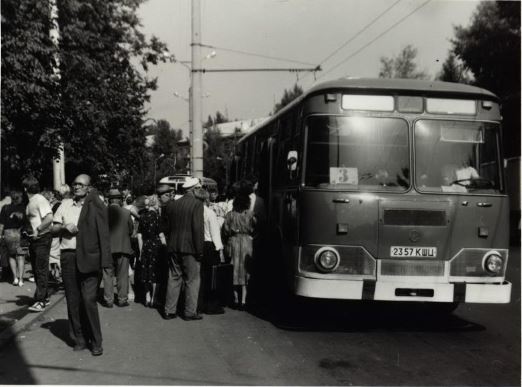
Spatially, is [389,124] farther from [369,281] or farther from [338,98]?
[369,281]

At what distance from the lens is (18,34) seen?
10375 millimetres

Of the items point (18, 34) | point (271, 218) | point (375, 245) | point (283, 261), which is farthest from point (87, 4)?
point (375, 245)

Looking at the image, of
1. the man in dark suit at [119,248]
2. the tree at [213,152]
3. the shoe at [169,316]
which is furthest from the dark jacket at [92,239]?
the tree at [213,152]

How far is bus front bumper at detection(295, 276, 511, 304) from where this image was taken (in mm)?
7543

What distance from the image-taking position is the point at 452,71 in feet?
126

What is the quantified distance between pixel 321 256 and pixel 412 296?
1.13 m

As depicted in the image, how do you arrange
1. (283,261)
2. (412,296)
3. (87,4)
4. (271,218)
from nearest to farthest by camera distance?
(412,296), (283,261), (271,218), (87,4)

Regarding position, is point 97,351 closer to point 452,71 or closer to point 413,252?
point 413,252

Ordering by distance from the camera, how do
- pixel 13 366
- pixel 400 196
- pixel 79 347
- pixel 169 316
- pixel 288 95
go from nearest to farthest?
pixel 13 366 → pixel 79 347 → pixel 400 196 → pixel 169 316 → pixel 288 95

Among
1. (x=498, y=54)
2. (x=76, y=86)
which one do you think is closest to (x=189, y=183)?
(x=76, y=86)

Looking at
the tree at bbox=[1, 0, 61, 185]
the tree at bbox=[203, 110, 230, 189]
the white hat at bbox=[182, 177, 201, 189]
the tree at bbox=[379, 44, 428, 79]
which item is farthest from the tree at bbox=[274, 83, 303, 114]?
the white hat at bbox=[182, 177, 201, 189]

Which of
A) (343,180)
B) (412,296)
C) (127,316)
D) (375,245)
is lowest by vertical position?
(127,316)

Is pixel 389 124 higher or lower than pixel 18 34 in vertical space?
lower

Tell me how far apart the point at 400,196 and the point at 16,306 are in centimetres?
566
